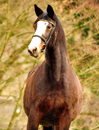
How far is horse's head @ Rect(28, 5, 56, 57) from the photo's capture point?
233 cm

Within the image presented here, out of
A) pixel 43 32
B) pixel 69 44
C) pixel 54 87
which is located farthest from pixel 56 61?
pixel 69 44

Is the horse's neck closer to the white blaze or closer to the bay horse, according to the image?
the bay horse

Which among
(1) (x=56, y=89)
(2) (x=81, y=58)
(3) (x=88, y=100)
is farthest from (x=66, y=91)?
(3) (x=88, y=100)

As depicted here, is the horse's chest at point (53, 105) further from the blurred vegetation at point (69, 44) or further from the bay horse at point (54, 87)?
the blurred vegetation at point (69, 44)

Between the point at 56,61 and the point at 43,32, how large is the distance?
0.37m

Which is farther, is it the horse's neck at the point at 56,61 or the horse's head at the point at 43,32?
the horse's neck at the point at 56,61

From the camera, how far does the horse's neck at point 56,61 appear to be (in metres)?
2.67

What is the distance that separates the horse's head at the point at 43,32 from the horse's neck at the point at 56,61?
0.43 ft

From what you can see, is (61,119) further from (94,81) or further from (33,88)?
(94,81)

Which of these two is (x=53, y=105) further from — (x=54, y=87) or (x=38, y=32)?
(x=38, y=32)

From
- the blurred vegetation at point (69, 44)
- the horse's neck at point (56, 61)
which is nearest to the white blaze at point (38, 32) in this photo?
the horse's neck at point (56, 61)

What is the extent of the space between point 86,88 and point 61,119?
5644 mm

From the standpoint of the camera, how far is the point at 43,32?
2482 mm

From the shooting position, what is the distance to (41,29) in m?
2.49
